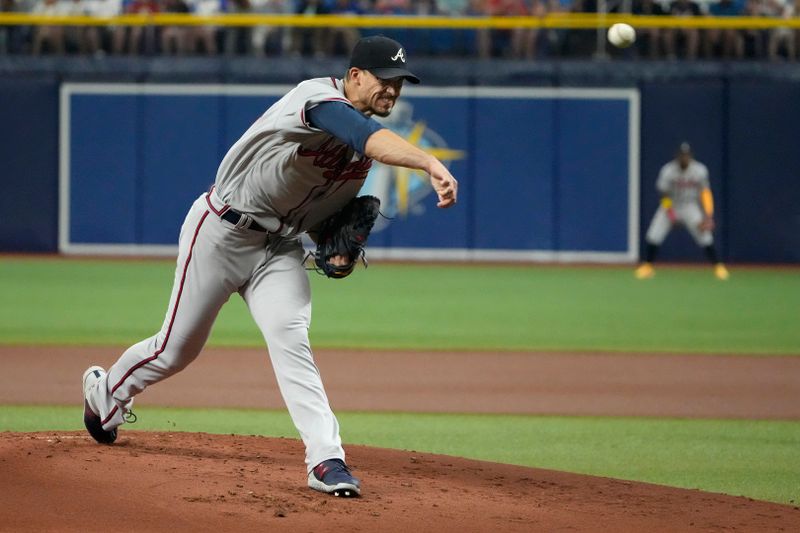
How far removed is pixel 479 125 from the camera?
21125 millimetres

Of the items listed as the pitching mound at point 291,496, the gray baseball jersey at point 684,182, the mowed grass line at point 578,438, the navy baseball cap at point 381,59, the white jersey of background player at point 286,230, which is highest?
the gray baseball jersey at point 684,182

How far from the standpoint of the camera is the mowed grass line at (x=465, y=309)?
38.5 ft

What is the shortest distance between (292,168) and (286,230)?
37 centimetres

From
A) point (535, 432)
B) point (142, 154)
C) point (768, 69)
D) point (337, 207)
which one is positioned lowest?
point (535, 432)

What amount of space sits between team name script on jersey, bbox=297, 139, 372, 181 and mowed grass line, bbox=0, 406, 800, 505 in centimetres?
176

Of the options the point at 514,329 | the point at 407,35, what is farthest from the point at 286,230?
the point at 407,35

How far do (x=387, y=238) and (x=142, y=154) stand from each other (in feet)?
14.0

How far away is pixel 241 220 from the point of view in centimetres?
534

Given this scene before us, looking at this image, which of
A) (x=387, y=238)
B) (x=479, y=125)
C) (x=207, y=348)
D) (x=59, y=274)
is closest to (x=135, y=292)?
(x=59, y=274)

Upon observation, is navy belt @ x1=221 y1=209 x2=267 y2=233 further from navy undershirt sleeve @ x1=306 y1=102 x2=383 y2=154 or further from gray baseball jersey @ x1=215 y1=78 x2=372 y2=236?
navy undershirt sleeve @ x1=306 y1=102 x2=383 y2=154

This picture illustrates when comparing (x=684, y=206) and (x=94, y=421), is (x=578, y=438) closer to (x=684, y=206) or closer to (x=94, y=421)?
(x=94, y=421)

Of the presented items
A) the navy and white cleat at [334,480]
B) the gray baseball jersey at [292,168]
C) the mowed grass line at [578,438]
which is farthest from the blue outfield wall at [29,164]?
the navy and white cleat at [334,480]

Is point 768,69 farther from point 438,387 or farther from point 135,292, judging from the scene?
point 438,387

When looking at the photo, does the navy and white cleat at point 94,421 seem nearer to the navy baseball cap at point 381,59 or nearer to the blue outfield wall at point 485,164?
the navy baseball cap at point 381,59
